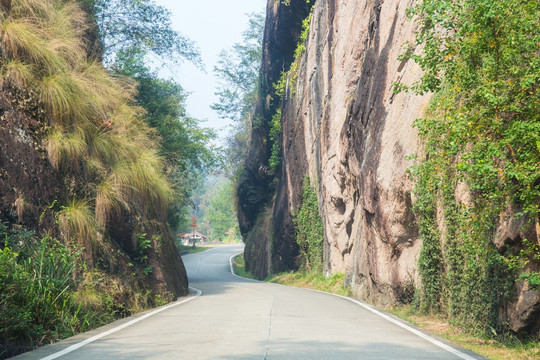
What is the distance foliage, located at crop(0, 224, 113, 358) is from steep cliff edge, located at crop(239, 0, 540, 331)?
20.5 ft

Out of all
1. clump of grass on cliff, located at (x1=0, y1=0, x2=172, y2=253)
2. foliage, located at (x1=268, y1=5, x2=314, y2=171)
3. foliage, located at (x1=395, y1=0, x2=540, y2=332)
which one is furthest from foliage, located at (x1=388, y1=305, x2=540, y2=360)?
foliage, located at (x1=268, y1=5, x2=314, y2=171)

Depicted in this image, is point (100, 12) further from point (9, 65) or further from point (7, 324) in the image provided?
point (7, 324)

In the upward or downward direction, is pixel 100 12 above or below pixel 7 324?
above

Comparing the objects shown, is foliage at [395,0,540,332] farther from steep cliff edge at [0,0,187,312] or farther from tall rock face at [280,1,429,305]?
steep cliff edge at [0,0,187,312]

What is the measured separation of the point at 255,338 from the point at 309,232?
20.0m

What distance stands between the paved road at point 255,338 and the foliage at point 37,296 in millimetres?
475

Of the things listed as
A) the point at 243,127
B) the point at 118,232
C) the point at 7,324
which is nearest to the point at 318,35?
the point at 118,232

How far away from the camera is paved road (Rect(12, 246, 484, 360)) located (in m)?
6.41

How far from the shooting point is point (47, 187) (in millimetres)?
11273

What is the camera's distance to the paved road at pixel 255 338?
6.41m

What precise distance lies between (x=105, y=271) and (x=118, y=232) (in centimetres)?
214

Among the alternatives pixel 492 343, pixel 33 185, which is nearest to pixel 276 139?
pixel 33 185

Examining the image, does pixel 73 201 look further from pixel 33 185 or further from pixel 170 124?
pixel 170 124

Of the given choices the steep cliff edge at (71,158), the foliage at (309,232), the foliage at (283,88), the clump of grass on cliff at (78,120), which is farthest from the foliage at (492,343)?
the foliage at (283,88)
